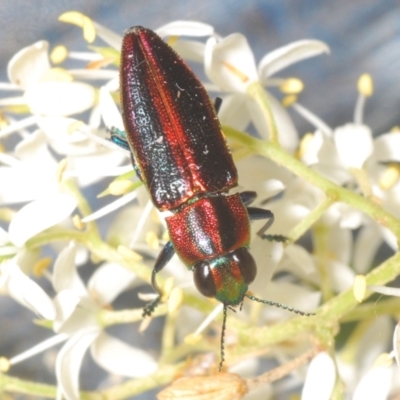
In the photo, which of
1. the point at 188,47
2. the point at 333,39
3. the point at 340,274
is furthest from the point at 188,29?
the point at 333,39

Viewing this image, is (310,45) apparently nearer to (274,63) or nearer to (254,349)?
(274,63)

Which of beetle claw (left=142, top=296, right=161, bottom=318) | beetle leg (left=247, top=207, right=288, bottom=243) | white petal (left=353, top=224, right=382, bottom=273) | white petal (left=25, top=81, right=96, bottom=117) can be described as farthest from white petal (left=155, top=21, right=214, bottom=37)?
white petal (left=353, top=224, right=382, bottom=273)

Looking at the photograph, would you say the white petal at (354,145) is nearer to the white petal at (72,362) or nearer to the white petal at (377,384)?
the white petal at (377,384)

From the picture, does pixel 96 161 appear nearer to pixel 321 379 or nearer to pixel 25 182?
pixel 25 182

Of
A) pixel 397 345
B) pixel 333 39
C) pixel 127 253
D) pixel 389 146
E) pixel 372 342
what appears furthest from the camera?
pixel 333 39

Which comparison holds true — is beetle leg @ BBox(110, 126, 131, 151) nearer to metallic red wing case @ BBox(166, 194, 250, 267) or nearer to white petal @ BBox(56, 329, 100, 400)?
metallic red wing case @ BBox(166, 194, 250, 267)

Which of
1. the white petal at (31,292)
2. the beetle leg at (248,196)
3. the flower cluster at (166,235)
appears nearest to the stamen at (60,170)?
the flower cluster at (166,235)
